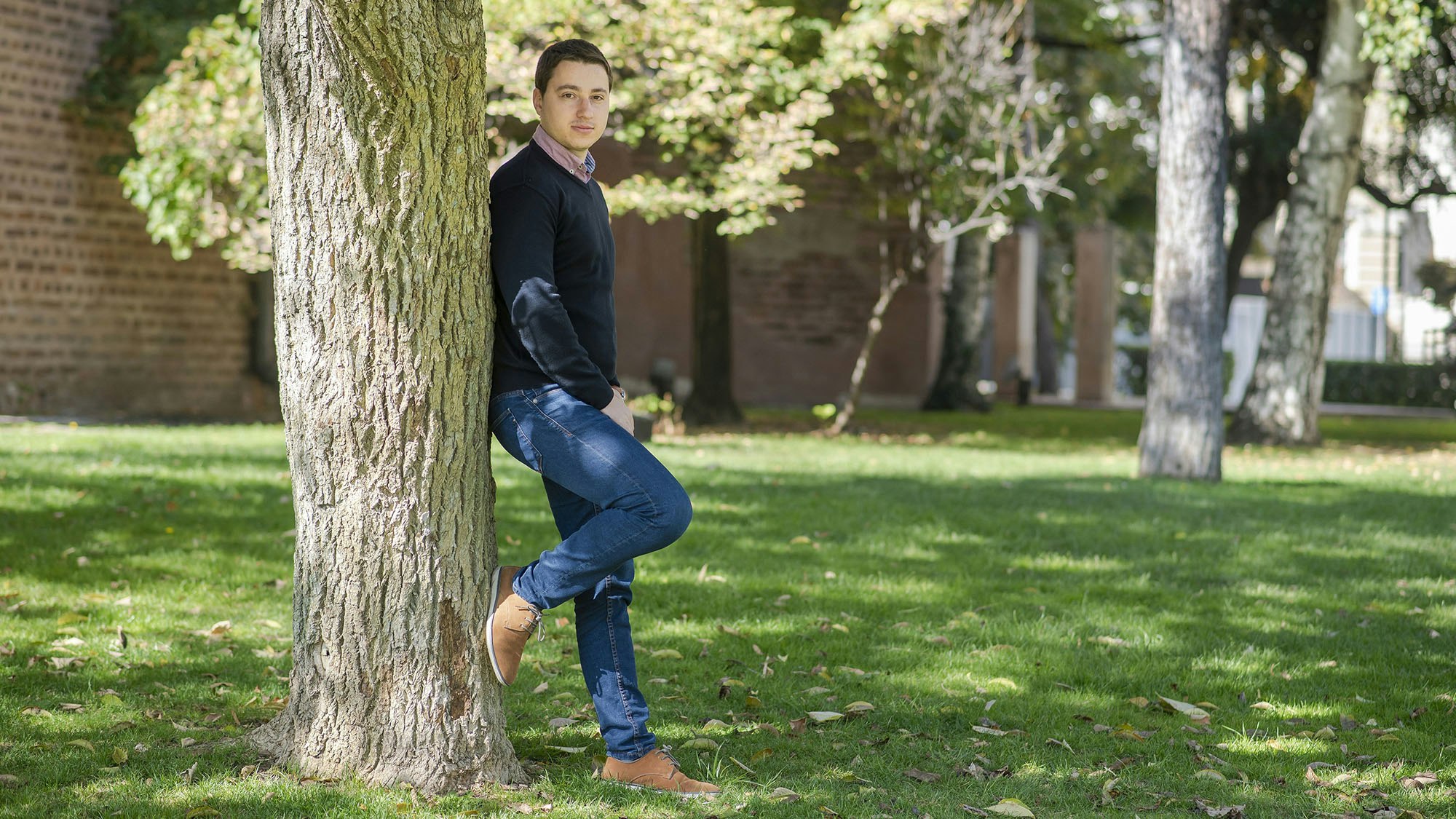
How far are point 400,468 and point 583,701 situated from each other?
1.43 meters

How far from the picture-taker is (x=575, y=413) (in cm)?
329

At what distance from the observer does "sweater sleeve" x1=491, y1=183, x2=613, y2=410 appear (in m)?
3.24

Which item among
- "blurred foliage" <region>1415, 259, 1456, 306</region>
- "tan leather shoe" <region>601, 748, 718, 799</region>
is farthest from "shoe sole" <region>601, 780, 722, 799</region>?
"blurred foliage" <region>1415, 259, 1456, 306</region>

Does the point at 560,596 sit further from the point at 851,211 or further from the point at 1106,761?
the point at 851,211

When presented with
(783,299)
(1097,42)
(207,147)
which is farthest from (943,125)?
(207,147)

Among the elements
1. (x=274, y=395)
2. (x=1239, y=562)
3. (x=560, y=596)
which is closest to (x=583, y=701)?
(x=560, y=596)

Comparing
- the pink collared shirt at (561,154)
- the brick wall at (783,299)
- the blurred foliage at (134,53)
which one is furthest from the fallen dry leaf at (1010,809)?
the brick wall at (783,299)

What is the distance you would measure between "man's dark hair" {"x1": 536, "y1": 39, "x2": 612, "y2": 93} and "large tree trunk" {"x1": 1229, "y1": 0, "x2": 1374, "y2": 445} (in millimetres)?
12540

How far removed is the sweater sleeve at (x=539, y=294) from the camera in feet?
10.6

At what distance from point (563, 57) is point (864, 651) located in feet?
8.68

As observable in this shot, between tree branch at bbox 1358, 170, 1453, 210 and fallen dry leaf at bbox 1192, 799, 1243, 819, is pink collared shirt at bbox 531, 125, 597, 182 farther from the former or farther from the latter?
tree branch at bbox 1358, 170, 1453, 210

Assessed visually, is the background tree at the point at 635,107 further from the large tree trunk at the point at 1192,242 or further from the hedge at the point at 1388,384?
the hedge at the point at 1388,384

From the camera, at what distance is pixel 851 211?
18.3m

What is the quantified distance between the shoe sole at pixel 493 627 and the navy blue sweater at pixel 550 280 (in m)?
0.48
